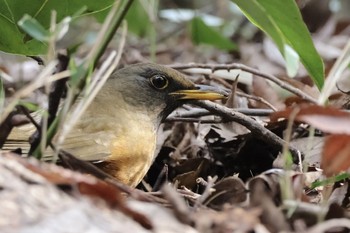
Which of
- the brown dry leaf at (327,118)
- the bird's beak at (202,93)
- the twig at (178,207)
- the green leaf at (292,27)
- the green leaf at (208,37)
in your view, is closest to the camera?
the twig at (178,207)

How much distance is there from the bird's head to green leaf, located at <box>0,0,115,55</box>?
1.95 ft

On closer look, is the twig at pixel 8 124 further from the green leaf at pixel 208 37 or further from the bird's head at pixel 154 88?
the green leaf at pixel 208 37

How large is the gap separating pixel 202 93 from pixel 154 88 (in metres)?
0.33

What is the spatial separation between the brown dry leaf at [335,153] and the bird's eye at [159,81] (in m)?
1.59

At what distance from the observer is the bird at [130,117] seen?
3365mm

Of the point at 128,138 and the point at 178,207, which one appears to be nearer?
the point at 178,207

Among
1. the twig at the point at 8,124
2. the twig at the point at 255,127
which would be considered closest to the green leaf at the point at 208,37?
the twig at the point at 255,127

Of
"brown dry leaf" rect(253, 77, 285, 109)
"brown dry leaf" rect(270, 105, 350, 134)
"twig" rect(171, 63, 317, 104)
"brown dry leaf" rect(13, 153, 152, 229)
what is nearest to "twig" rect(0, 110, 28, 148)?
"brown dry leaf" rect(13, 153, 152, 229)

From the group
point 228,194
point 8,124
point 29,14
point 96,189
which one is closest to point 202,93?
point 29,14

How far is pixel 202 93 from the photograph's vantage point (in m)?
3.73

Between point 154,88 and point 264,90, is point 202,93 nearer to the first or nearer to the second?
point 154,88

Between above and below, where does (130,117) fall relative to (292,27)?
below

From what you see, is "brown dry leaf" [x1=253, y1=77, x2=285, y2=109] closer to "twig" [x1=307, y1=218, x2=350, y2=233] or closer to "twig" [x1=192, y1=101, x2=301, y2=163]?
"twig" [x1=192, y1=101, x2=301, y2=163]

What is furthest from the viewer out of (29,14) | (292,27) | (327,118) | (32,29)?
(29,14)
